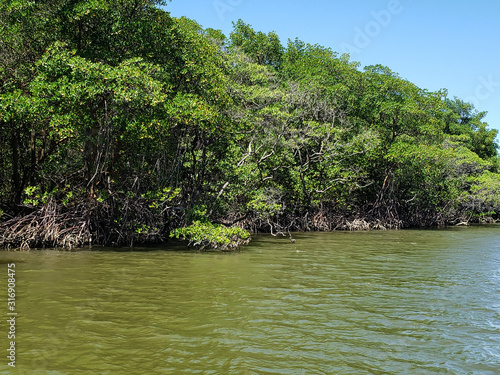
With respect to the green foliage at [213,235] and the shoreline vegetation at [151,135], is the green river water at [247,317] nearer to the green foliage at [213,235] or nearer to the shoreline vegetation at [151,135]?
the green foliage at [213,235]

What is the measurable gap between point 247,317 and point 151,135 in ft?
20.8

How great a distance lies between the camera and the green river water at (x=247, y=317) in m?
3.83

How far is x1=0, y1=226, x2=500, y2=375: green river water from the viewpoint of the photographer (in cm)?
383

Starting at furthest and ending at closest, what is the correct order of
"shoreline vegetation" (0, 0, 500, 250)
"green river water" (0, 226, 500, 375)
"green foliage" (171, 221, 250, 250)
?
"green foliage" (171, 221, 250, 250) → "shoreline vegetation" (0, 0, 500, 250) → "green river water" (0, 226, 500, 375)

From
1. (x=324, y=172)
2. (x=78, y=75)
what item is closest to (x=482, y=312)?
(x=78, y=75)

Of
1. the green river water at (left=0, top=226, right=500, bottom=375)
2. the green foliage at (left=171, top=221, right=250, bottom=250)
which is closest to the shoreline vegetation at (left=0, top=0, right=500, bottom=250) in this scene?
the green foliage at (left=171, top=221, right=250, bottom=250)

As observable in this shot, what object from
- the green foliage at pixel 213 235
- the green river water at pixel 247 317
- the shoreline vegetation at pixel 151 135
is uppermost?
the shoreline vegetation at pixel 151 135

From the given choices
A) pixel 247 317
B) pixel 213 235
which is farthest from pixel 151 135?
pixel 247 317

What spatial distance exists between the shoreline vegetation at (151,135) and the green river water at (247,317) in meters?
2.13

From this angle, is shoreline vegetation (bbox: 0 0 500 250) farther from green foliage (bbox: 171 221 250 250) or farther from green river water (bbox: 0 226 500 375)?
green river water (bbox: 0 226 500 375)

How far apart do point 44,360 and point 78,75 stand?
23.5 ft

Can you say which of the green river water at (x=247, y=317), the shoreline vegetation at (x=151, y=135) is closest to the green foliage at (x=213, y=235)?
the shoreline vegetation at (x=151, y=135)

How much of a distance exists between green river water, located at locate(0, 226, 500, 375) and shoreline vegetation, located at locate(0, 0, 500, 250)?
2127mm

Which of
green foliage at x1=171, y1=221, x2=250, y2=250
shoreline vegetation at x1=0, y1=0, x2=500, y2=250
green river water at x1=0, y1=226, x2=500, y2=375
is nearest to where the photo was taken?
green river water at x1=0, y1=226, x2=500, y2=375
